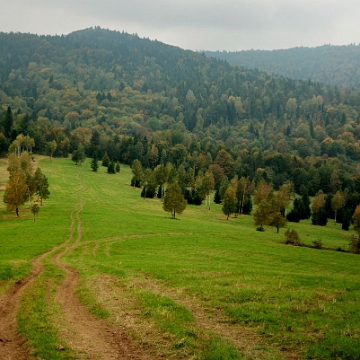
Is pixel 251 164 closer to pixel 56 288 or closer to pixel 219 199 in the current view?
pixel 219 199

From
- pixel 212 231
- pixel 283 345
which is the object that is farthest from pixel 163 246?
pixel 283 345

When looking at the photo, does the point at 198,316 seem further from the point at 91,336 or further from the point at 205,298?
the point at 91,336

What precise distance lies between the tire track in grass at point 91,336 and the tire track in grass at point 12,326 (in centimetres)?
175

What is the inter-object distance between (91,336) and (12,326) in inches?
167

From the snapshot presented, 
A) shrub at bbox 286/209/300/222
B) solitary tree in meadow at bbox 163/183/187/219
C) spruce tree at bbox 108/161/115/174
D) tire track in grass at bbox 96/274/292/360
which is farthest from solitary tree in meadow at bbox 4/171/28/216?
spruce tree at bbox 108/161/115/174

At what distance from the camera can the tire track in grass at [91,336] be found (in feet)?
45.6

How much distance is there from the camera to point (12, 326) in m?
16.4

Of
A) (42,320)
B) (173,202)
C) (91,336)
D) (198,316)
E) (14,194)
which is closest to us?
(91,336)

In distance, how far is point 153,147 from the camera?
18662 cm

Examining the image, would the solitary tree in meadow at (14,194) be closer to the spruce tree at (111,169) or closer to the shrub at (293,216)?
the shrub at (293,216)

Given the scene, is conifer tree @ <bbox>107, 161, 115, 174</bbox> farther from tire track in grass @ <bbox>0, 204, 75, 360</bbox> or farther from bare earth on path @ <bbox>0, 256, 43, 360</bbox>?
bare earth on path @ <bbox>0, 256, 43, 360</bbox>

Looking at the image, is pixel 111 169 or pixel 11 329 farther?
pixel 111 169

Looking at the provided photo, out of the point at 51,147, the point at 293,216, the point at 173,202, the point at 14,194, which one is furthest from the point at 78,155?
the point at 293,216

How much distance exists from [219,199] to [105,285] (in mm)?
108379
